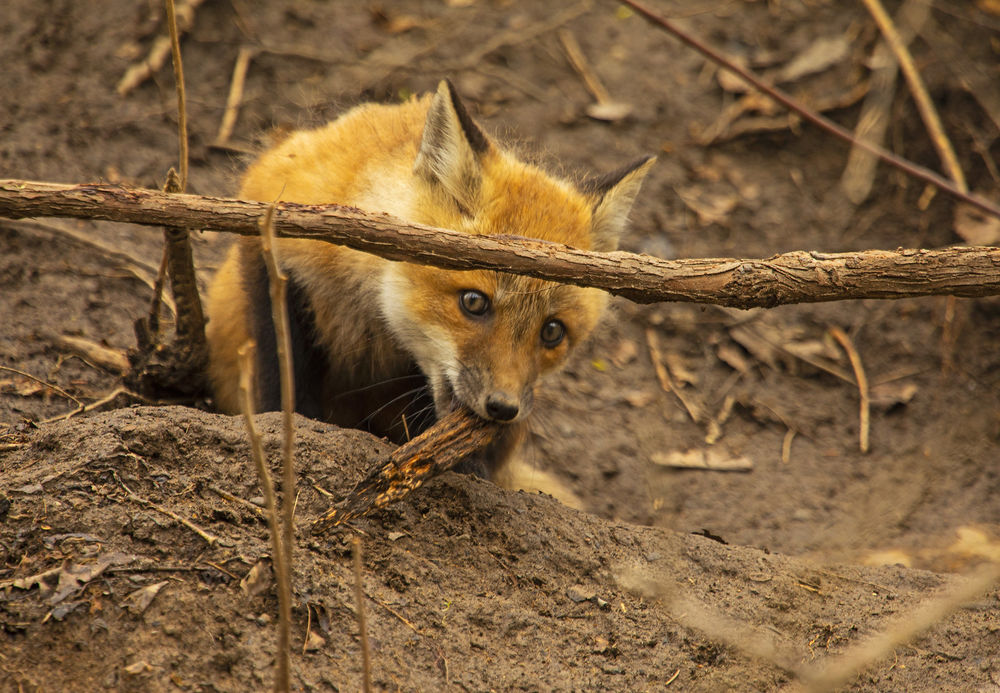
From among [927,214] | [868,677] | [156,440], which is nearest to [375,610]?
[156,440]

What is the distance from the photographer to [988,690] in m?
3.18

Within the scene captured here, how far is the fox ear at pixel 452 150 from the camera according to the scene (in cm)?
410

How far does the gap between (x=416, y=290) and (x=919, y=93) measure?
5.59m

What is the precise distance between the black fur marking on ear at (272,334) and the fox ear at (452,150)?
0.94 meters

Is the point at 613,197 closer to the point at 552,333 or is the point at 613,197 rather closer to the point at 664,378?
the point at 552,333

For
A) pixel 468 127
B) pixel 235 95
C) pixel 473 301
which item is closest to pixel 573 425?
pixel 473 301

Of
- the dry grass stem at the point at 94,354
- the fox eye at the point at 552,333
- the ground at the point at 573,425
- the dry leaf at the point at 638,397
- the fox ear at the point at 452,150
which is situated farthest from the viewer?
the dry leaf at the point at 638,397

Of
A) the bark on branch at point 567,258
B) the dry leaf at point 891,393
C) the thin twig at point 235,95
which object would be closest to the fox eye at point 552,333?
the bark on branch at point 567,258

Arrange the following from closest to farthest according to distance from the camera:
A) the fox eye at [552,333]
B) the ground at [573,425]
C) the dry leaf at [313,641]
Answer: the dry leaf at [313,641]
the ground at [573,425]
the fox eye at [552,333]

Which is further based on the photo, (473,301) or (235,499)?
(473,301)

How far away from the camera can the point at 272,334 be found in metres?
4.37

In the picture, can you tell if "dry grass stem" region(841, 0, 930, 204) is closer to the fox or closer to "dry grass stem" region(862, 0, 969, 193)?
"dry grass stem" region(862, 0, 969, 193)

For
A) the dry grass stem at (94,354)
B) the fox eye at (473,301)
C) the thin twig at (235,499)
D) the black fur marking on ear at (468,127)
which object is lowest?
the dry grass stem at (94,354)

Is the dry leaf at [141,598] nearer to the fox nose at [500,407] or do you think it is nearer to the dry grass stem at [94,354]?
the fox nose at [500,407]
